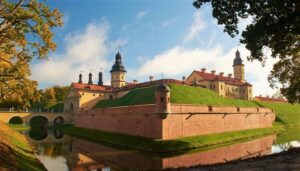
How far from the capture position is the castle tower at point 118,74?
241ft

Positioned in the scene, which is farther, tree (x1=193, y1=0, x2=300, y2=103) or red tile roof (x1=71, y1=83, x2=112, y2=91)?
red tile roof (x1=71, y1=83, x2=112, y2=91)

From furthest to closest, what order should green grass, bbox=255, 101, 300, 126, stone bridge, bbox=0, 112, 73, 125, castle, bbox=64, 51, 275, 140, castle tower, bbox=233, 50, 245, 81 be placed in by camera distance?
1. castle tower, bbox=233, 50, 245, 81
2. green grass, bbox=255, 101, 300, 126
3. stone bridge, bbox=0, 112, 73, 125
4. castle, bbox=64, 51, 275, 140

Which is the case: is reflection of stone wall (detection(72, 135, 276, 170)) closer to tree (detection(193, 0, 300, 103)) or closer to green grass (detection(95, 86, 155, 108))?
tree (detection(193, 0, 300, 103))

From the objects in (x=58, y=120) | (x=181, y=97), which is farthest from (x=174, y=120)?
(x=58, y=120)

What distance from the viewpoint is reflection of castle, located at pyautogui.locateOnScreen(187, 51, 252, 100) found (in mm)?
64250

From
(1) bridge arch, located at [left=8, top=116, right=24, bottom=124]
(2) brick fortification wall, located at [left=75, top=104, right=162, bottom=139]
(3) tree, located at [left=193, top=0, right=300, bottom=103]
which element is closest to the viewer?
(3) tree, located at [left=193, top=0, right=300, bottom=103]

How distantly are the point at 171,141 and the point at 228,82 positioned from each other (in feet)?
153

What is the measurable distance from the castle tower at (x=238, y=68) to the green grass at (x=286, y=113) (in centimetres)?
1401

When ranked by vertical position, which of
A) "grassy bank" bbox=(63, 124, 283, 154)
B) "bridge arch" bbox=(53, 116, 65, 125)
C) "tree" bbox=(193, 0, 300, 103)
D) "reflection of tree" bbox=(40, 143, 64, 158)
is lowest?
"reflection of tree" bbox=(40, 143, 64, 158)

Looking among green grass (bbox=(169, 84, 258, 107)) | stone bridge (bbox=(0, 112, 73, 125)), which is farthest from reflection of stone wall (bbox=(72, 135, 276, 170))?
stone bridge (bbox=(0, 112, 73, 125))

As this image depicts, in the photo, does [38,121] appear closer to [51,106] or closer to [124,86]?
[51,106]

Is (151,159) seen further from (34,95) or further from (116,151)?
(34,95)

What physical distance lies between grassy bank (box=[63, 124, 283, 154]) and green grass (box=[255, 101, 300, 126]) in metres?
18.3

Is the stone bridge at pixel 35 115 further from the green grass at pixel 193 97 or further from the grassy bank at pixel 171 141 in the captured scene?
the green grass at pixel 193 97
